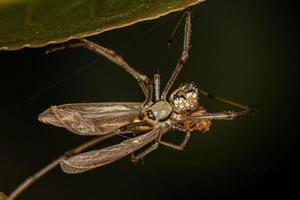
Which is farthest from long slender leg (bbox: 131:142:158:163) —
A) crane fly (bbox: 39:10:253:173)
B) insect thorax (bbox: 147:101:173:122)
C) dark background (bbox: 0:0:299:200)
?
dark background (bbox: 0:0:299:200)

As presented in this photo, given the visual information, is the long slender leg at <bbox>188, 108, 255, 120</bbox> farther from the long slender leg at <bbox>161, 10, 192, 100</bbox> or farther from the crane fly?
the long slender leg at <bbox>161, 10, 192, 100</bbox>

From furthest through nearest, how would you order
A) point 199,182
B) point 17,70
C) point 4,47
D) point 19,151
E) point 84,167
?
point 199,182 < point 19,151 < point 17,70 < point 84,167 < point 4,47

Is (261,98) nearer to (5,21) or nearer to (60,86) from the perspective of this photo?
(60,86)

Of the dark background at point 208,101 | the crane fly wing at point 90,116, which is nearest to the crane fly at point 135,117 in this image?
the crane fly wing at point 90,116

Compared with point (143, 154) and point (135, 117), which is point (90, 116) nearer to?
point (135, 117)

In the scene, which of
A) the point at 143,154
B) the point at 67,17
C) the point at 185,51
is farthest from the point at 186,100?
the point at 67,17

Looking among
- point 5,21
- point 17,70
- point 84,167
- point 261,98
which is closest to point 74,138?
point 17,70
